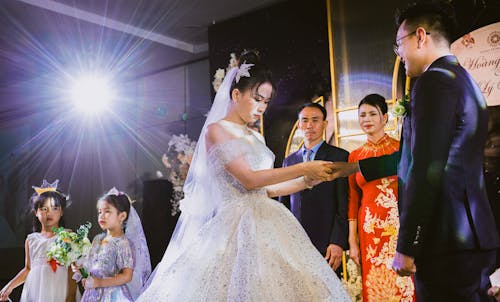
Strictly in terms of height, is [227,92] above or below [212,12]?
below

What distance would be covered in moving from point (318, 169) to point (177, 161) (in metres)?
4.15

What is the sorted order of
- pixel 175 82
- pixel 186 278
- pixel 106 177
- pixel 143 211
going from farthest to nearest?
1. pixel 106 177
2. pixel 175 82
3. pixel 143 211
4. pixel 186 278

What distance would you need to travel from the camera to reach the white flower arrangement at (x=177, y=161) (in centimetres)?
608

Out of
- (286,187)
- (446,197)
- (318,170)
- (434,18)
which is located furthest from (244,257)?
(434,18)

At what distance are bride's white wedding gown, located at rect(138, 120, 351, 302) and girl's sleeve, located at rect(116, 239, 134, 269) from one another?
1648mm

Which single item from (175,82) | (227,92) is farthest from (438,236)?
(175,82)

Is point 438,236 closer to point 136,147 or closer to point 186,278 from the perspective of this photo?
point 186,278

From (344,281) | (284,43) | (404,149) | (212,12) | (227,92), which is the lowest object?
(344,281)

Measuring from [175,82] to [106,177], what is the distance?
1.79m

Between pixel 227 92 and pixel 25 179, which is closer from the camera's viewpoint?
pixel 227 92

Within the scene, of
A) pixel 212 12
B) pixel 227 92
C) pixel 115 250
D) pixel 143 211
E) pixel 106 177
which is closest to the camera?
pixel 227 92

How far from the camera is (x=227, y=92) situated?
2.68 meters

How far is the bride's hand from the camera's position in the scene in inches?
94.9

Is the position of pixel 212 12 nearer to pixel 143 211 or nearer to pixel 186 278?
pixel 143 211
